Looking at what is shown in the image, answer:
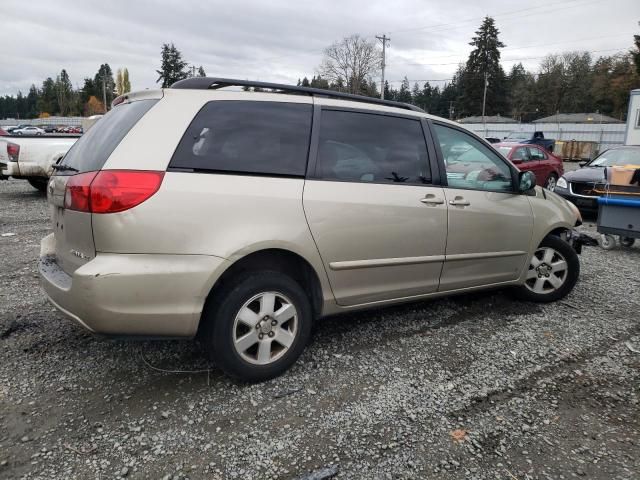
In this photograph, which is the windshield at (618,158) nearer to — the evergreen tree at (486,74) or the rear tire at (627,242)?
the rear tire at (627,242)

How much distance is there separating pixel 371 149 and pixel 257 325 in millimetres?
1539

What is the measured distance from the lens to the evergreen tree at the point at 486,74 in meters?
77.0

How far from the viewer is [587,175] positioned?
996cm

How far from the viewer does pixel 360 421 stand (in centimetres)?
273

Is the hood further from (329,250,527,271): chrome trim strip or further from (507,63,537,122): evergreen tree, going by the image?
(507,63,537,122): evergreen tree

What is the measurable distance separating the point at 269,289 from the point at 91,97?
107642 mm

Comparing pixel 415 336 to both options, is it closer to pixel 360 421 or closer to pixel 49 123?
pixel 360 421

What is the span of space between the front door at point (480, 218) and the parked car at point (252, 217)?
3 cm

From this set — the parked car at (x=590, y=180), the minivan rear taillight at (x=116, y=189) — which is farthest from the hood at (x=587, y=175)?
the minivan rear taillight at (x=116, y=189)

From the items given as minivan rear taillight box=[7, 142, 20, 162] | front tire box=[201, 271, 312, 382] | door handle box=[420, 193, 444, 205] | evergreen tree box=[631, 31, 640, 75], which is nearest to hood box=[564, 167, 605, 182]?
door handle box=[420, 193, 444, 205]

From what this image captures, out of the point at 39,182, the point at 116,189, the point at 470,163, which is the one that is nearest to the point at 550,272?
the point at 470,163

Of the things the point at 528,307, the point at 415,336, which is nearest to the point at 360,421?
the point at 415,336

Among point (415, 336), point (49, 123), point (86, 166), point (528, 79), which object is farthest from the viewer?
point (528, 79)

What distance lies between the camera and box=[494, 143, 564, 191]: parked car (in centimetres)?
1371
